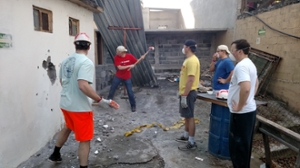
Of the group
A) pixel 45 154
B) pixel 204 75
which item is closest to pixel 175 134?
pixel 45 154

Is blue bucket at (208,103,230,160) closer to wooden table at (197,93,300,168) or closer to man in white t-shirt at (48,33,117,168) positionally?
wooden table at (197,93,300,168)

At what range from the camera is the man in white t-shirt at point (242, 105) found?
2.34m

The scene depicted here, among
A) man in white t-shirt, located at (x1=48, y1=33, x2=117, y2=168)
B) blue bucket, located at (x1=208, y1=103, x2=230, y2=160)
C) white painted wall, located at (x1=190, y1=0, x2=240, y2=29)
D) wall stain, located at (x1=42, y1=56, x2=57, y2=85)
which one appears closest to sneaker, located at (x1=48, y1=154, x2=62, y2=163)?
man in white t-shirt, located at (x1=48, y1=33, x2=117, y2=168)

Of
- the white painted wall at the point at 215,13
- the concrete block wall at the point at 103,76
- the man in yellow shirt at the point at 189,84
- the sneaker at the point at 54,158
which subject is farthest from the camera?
the white painted wall at the point at 215,13

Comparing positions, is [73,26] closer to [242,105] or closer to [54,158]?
[54,158]

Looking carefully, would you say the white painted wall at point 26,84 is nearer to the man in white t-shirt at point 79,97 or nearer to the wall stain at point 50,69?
the wall stain at point 50,69

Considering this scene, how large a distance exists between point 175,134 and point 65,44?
2612mm

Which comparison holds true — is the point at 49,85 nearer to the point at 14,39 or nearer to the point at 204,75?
the point at 14,39

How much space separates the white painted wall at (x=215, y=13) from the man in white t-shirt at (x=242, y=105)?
744cm

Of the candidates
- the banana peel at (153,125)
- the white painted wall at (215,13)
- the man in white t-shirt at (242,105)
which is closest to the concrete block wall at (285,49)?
the white painted wall at (215,13)

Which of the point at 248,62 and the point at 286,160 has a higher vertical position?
the point at 248,62

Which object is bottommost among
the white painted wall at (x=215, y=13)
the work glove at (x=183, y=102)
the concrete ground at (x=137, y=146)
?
the concrete ground at (x=137, y=146)

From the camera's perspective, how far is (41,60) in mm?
3291

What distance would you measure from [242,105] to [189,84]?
99 cm
